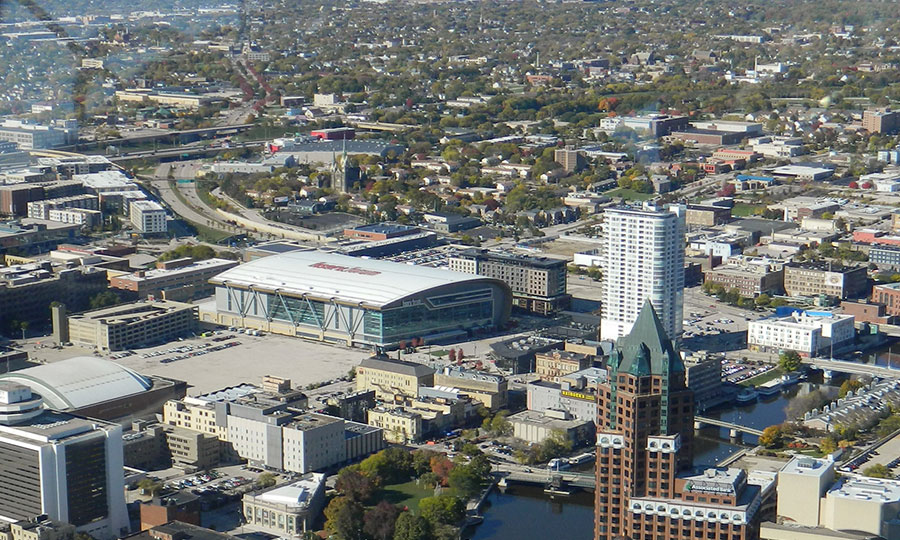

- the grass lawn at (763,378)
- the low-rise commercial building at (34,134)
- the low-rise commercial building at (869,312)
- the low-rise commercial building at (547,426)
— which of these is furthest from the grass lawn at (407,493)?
the low-rise commercial building at (34,134)

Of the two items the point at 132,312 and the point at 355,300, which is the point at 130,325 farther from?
the point at 355,300

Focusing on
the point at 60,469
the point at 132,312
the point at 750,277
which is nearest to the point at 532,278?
the point at 750,277

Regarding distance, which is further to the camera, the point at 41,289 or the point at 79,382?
the point at 41,289

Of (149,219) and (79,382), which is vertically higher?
(149,219)

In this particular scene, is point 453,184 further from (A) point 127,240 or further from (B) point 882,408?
(B) point 882,408

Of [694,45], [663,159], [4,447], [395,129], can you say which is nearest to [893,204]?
[663,159]

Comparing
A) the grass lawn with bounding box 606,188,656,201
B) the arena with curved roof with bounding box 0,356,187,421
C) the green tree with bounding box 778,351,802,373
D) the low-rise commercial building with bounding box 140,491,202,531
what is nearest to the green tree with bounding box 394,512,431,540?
the low-rise commercial building with bounding box 140,491,202,531
